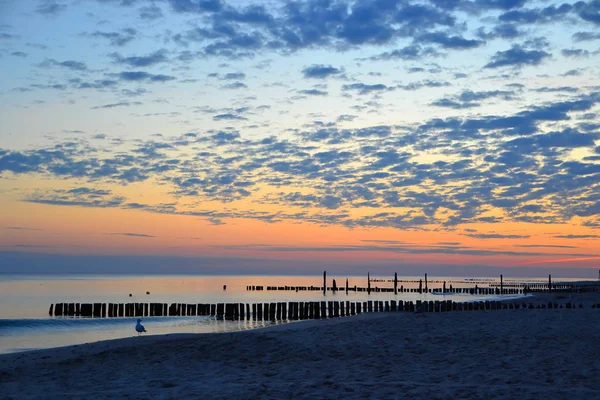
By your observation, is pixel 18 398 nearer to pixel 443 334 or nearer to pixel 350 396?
pixel 350 396

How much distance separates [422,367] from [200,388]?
4.77 m

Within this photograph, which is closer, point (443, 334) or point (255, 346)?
point (255, 346)

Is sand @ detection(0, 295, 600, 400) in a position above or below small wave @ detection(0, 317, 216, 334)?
above

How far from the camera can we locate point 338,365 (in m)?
13.2

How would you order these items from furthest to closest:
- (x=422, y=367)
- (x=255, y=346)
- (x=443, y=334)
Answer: (x=443, y=334) < (x=255, y=346) < (x=422, y=367)

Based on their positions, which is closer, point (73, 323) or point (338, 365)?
point (338, 365)

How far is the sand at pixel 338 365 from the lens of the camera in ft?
33.1

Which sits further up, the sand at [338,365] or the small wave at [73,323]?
the sand at [338,365]

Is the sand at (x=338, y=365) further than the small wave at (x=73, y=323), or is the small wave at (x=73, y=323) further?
the small wave at (x=73, y=323)

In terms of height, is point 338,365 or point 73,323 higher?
point 338,365

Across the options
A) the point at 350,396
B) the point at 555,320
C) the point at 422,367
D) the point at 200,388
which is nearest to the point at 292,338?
the point at 422,367

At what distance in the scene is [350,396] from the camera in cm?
948

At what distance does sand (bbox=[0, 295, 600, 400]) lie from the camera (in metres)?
10.1

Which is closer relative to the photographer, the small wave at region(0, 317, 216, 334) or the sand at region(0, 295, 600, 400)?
the sand at region(0, 295, 600, 400)
